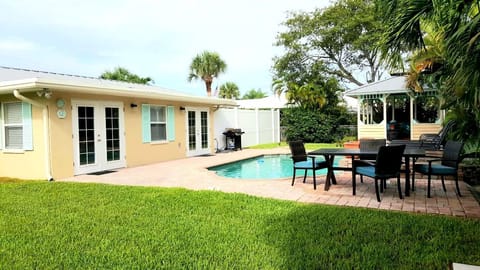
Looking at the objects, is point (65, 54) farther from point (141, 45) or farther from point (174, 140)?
point (174, 140)

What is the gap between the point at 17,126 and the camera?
416 inches

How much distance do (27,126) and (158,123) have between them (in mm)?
5051

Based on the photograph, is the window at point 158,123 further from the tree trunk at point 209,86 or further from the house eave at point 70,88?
the tree trunk at point 209,86

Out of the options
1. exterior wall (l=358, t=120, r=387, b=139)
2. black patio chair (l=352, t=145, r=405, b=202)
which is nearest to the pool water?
black patio chair (l=352, t=145, r=405, b=202)

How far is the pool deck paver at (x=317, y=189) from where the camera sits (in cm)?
609

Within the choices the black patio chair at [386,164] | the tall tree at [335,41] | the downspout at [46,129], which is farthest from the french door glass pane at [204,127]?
the tall tree at [335,41]

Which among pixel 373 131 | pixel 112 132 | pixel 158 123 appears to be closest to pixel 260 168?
pixel 158 123

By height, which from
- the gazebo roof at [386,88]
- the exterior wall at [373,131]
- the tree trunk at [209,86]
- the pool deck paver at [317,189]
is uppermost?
the tree trunk at [209,86]

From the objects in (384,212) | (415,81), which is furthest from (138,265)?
(415,81)

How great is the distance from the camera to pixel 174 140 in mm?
15086

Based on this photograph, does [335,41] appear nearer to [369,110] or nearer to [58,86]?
[369,110]

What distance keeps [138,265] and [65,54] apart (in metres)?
25.3

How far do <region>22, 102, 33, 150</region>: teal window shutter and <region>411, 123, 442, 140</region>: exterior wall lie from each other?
1523 centimetres

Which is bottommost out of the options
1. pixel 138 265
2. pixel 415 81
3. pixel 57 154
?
pixel 138 265
